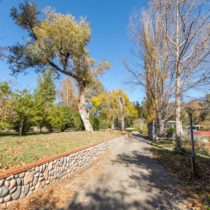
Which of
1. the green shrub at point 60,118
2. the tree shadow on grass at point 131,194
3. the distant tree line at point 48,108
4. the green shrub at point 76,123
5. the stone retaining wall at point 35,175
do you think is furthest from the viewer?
the green shrub at point 76,123

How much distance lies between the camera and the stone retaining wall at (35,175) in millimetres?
3791

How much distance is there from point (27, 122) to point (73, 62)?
629 centimetres

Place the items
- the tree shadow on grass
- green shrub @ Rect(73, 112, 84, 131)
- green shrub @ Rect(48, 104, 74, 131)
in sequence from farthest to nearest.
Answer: green shrub @ Rect(73, 112, 84, 131), green shrub @ Rect(48, 104, 74, 131), the tree shadow on grass

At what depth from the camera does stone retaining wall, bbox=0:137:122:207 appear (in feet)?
12.4

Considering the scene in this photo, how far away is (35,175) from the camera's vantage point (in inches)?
184

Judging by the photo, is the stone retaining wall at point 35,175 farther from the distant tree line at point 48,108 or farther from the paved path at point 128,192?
the distant tree line at point 48,108

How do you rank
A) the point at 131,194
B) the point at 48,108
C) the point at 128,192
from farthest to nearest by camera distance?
the point at 48,108 < the point at 128,192 < the point at 131,194

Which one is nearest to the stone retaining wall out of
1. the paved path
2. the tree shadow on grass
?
the tree shadow on grass

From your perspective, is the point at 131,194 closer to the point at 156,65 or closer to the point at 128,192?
the point at 128,192

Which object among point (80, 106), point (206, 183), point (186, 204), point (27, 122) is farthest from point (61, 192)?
point (80, 106)

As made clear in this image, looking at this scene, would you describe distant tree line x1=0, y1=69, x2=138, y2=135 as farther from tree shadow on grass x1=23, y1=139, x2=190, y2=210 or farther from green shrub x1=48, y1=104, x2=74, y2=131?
tree shadow on grass x1=23, y1=139, x2=190, y2=210

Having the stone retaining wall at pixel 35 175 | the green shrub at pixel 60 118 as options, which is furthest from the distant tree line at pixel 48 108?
the stone retaining wall at pixel 35 175

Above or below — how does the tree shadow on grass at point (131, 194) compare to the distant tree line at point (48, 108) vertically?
below

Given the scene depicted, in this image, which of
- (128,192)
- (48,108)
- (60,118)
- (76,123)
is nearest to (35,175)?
(128,192)
